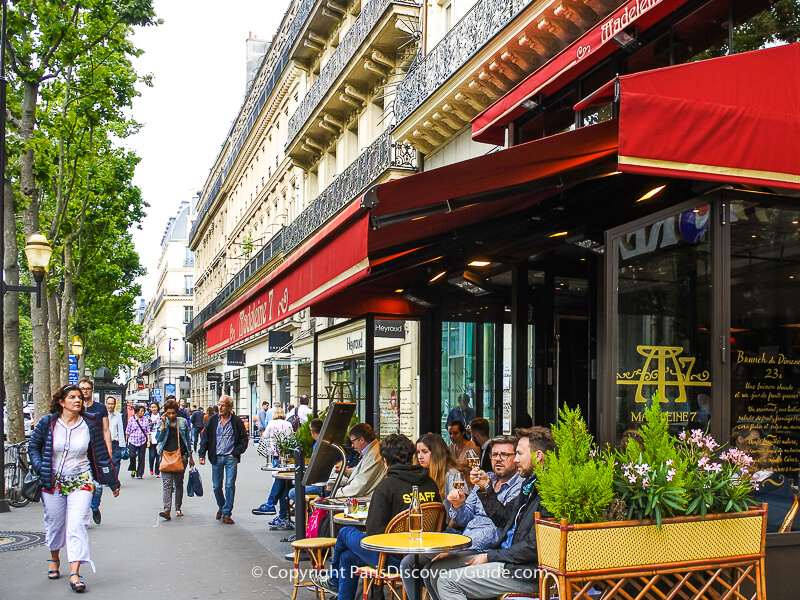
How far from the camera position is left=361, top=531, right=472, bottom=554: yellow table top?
5.43 meters

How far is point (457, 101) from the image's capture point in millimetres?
15969

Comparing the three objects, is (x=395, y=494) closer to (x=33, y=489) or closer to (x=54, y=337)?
(x=33, y=489)

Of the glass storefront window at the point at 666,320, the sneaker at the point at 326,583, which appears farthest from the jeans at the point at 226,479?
the glass storefront window at the point at 666,320

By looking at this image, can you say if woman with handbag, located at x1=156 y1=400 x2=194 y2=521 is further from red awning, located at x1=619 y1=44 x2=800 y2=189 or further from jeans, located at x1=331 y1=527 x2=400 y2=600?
red awning, located at x1=619 y1=44 x2=800 y2=189

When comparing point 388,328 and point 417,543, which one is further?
point 388,328

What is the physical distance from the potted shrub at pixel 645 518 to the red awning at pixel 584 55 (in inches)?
191

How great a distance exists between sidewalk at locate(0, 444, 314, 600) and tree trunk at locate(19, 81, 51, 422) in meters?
5.02

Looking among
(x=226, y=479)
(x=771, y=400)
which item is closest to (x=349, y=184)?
(x=226, y=479)

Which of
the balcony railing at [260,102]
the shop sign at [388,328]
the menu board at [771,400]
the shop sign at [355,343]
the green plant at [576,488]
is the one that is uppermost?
the balcony railing at [260,102]

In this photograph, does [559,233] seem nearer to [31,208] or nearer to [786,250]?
[786,250]

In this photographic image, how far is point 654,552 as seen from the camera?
16.0 feet

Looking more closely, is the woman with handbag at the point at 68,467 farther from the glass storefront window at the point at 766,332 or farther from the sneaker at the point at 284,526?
the glass storefront window at the point at 766,332

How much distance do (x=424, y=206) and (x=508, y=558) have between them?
2416mm

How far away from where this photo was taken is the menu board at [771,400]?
565cm
